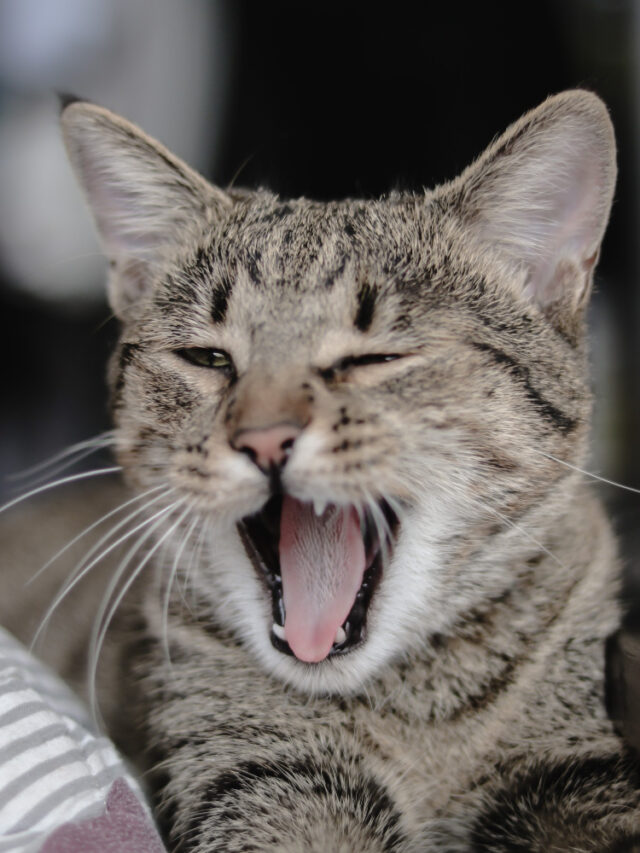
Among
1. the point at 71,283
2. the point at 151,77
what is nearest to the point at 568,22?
the point at 151,77

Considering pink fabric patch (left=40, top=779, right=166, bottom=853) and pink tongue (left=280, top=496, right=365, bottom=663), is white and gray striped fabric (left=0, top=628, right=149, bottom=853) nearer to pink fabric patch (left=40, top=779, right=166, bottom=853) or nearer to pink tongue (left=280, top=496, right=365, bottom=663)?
pink fabric patch (left=40, top=779, right=166, bottom=853)

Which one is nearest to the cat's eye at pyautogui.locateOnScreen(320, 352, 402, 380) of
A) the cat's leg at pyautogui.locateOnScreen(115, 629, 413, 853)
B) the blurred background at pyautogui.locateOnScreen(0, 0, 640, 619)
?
the cat's leg at pyautogui.locateOnScreen(115, 629, 413, 853)

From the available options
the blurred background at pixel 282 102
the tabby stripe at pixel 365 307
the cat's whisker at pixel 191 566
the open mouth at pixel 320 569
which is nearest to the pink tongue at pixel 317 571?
the open mouth at pixel 320 569

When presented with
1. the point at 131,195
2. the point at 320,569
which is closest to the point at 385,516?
the point at 320,569

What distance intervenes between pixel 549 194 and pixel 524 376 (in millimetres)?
280

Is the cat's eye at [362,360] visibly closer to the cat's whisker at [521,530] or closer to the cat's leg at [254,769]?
the cat's whisker at [521,530]

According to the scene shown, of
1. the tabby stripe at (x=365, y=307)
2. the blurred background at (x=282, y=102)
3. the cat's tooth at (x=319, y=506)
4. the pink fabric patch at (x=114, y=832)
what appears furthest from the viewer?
the blurred background at (x=282, y=102)

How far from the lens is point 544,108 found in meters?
1.09

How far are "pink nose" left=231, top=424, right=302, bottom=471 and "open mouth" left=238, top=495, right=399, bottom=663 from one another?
0.12 metres

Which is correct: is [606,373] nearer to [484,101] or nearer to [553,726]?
[484,101]

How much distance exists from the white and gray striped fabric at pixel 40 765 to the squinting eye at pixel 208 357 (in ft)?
1.55

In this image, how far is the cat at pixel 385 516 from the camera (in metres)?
0.98

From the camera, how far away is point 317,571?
103cm

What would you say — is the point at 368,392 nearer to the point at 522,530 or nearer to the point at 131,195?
the point at 522,530
